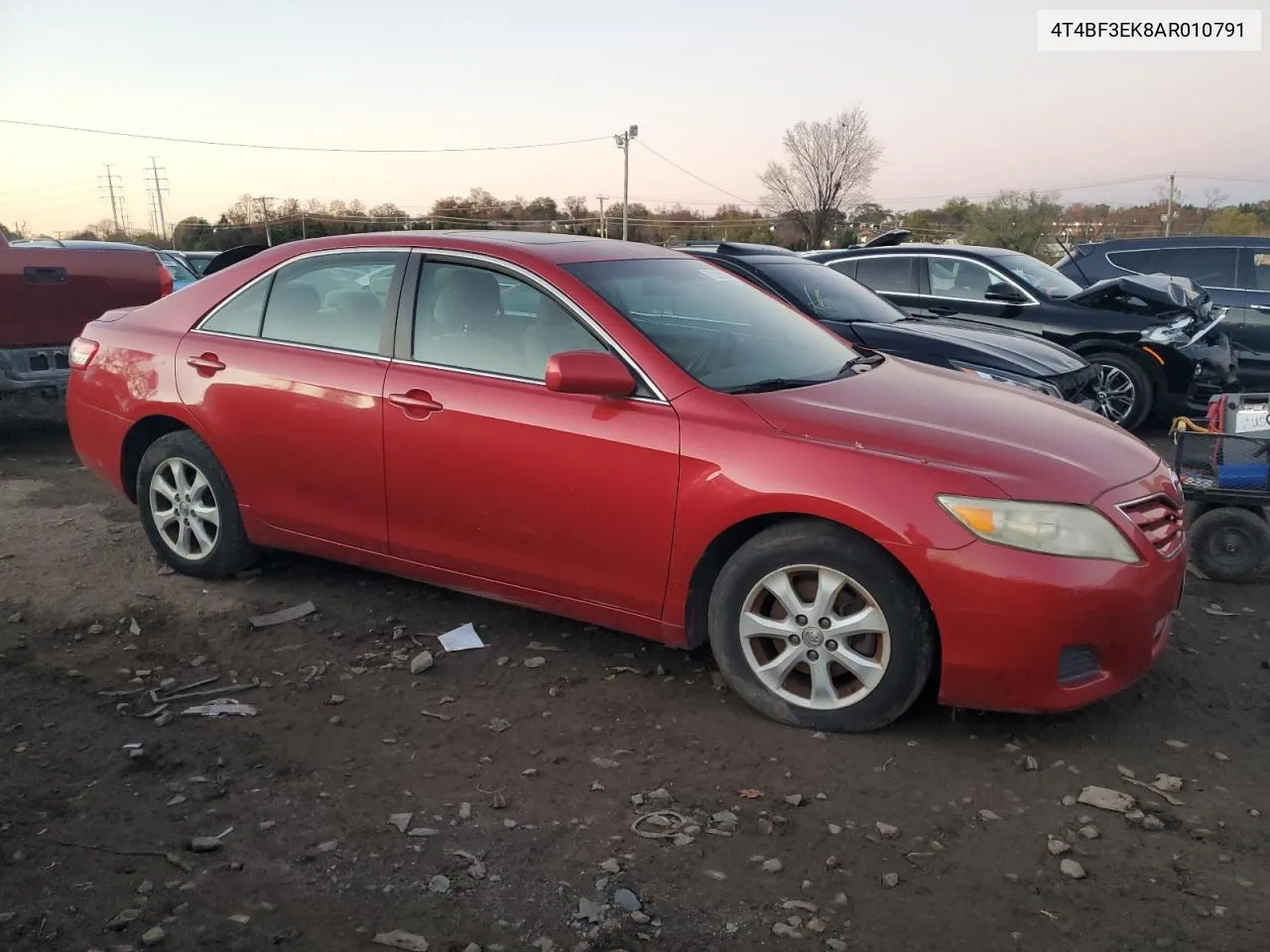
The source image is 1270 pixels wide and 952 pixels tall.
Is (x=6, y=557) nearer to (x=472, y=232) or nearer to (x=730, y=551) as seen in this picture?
(x=472, y=232)

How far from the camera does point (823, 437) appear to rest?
3.55m

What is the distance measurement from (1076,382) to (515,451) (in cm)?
509

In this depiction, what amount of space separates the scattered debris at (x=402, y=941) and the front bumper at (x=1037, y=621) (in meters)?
1.84

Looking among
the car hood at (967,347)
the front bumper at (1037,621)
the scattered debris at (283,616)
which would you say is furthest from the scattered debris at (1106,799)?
the car hood at (967,347)

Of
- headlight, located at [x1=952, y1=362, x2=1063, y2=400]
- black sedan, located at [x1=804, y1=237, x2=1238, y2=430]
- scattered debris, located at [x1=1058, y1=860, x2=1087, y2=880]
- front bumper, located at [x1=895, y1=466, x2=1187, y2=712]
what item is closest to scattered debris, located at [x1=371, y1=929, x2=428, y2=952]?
scattered debris, located at [x1=1058, y1=860, x2=1087, y2=880]

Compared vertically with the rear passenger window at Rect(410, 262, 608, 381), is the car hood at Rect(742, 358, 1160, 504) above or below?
below

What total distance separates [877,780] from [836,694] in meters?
0.36

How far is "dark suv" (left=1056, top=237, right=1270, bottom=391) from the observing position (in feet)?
34.0

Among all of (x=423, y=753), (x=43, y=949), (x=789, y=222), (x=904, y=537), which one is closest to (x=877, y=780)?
(x=904, y=537)

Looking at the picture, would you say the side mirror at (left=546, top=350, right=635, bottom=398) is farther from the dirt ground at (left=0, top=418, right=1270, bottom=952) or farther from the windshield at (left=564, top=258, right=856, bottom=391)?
the dirt ground at (left=0, top=418, right=1270, bottom=952)

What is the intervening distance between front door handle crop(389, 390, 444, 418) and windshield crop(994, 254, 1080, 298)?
288 inches

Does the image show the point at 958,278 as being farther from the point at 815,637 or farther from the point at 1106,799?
the point at 1106,799

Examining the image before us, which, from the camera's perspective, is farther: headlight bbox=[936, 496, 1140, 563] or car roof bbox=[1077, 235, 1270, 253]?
car roof bbox=[1077, 235, 1270, 253]

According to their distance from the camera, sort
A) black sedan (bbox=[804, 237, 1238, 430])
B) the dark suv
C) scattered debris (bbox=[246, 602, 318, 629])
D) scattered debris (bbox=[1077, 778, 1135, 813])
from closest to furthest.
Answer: scattered debris (bbox=[1077, 778, 1135, 813])
scattered debris (bbox=[246, 602, 318, 629])
black sedan (bbox=[804, 237, 1238, 430])
the dark suv
